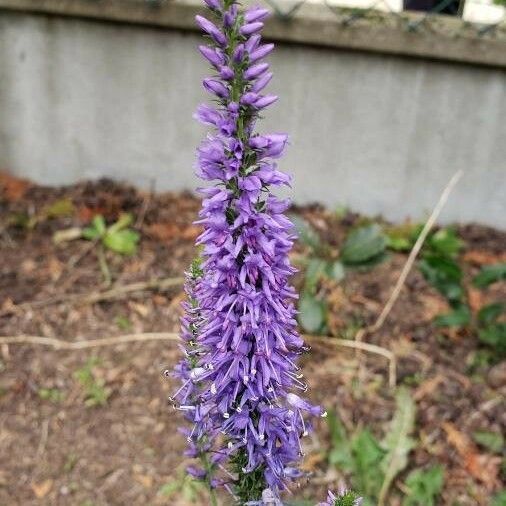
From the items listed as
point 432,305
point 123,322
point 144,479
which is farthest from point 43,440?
point 432,305

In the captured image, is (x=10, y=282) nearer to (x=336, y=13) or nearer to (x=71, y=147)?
(x=71, y=147)

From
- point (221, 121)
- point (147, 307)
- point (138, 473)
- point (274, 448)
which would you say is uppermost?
point (221, 121)

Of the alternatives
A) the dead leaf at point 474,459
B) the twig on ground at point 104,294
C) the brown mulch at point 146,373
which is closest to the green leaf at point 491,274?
the brown mulch at point 146,373

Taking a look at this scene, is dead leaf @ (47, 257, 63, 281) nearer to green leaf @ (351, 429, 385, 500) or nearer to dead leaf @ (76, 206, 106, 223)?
dead leaf @ (76, 206, 106, 223)

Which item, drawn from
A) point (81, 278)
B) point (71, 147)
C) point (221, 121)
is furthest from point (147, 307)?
point (221, 121)

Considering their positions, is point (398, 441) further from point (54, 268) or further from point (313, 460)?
point (54, 268)
